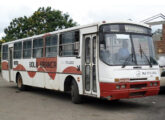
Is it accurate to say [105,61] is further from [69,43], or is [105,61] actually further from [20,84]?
[20,84]

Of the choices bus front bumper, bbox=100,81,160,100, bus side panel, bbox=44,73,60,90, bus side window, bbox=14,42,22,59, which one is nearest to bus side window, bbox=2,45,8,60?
bus side window, bbox=14,42,22,59

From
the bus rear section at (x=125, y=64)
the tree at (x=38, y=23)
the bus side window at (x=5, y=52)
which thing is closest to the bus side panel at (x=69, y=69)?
the bus rear section at (x=125, y=64)

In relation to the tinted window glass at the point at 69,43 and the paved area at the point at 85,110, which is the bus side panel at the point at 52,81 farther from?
the paved area at the point at 85,110

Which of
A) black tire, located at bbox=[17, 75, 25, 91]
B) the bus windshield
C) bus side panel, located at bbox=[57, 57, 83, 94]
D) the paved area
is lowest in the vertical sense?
the paved area

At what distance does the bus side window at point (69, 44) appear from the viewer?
37.3 feet

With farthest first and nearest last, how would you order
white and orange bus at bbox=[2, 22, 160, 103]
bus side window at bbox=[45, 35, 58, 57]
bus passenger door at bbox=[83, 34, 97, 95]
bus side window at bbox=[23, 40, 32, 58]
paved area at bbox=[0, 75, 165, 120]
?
bus side window at bbox=[23, 40, 32, 58] → bus side window at bbox=[45, 35, 58, 57] → bus passenger door at bbox=[83, 34, 97, 95] → white and orange bus at bbox=[2, 22, 160, 103] → paved area at bbox=[0, 75, 165, 120]

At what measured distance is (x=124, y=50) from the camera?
9797 millimetres

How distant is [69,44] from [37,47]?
11.4ft

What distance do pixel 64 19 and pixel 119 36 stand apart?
3266 centimetres

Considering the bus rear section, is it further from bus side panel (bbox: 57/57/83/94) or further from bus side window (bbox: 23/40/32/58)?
bus side window (bbox: 23/40/32/58)

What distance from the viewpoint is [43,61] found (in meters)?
14.0

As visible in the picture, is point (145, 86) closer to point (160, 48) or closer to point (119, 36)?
point (119, 36)

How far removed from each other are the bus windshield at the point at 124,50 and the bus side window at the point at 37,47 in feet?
17.5

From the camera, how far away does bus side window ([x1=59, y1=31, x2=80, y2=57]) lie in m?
11.4
